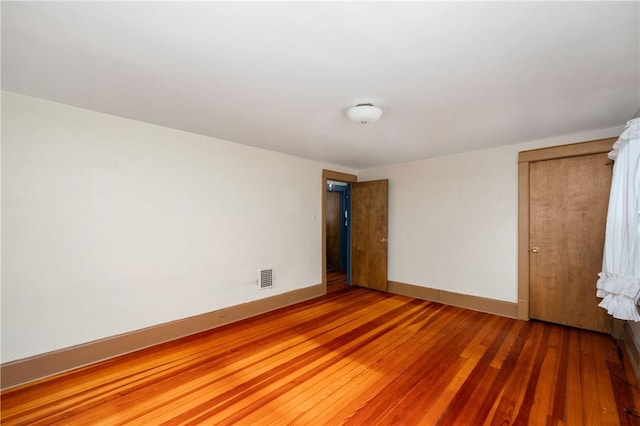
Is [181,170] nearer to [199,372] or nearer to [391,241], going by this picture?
[199,372]

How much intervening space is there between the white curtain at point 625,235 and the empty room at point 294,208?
2 centimetres

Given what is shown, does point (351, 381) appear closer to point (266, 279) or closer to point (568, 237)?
point (266, 279)

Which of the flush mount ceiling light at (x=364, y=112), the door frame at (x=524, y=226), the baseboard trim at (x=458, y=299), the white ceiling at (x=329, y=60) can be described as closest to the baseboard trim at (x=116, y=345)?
the white ceiling at (x=329, y=60)

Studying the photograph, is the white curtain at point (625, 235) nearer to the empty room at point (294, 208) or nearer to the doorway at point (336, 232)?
the empty room at point (294, 208)

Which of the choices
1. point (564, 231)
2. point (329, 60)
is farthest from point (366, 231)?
point (329, 60)

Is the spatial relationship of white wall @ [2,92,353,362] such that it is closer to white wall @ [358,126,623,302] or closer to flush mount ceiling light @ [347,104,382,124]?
flush mount ceiling light @ [347,104,382,124]

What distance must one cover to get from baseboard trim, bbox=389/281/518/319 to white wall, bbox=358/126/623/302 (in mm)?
71

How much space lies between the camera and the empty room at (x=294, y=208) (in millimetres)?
1488

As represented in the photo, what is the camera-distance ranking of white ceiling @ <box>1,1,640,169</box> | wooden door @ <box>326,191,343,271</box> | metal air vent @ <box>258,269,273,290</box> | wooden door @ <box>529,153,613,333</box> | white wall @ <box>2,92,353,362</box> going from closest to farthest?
white ceiling @ <box>1,1,640,169</box> < white wall @ <box>2,92,353,362</box> < wooden door @ <box>529,153,613,333</box> < metal air vent @ <box>258,269,273,290</box> < wooden door @ <box>326,191,343,271</box>

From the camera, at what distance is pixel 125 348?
2635 mm

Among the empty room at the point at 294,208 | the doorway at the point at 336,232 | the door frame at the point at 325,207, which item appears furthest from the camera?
the doorway at the point at 336,232

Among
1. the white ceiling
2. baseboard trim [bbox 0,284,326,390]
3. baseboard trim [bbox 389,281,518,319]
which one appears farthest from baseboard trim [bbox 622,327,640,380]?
baseboard trim [bbox 0,284,326,390]

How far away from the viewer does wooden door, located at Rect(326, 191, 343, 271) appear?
7078mm

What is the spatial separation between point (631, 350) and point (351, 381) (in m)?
2.72
